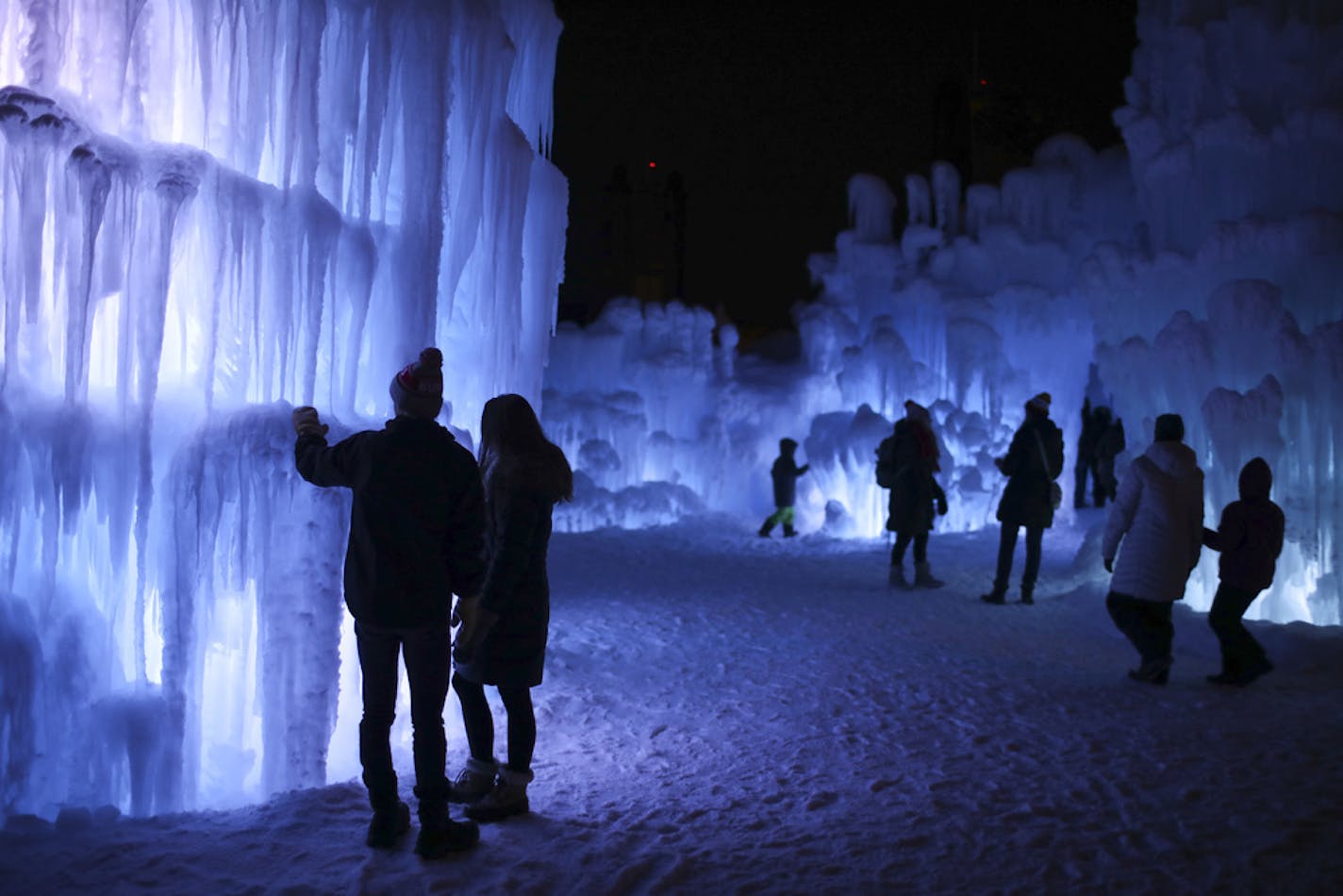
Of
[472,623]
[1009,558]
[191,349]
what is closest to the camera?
[472,623]

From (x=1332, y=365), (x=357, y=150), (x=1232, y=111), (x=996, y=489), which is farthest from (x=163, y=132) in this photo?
(x=996, y=489)

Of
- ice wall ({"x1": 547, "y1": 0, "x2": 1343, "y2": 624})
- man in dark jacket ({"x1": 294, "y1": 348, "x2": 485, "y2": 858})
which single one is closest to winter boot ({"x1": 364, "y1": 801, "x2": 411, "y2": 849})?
man in dark jacket ({"x1": 294, "y1": 348, "x2": 485, "y2": 858})

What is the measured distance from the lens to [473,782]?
150 inches

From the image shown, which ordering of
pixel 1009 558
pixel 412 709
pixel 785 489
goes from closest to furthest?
pixel 412 709 → pixel 1009 558 → pixel 785 489

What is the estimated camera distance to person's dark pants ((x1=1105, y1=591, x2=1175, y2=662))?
5746mm

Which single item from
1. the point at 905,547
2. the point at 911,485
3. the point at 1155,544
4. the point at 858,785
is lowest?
the point at 858,785

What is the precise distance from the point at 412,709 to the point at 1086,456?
673 inches

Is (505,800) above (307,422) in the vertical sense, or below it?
below

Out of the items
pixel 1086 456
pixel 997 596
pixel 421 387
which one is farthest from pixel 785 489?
pixel 421 387

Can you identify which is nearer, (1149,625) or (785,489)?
(1149,625)

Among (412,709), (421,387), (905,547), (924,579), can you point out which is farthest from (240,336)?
(924,579)

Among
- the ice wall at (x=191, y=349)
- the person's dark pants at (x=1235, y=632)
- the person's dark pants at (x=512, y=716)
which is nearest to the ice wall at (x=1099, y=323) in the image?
the person's dark pants at (x=1235, y=632)

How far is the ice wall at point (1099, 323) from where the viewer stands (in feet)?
27.2

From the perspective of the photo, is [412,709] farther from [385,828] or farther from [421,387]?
[421,387]
